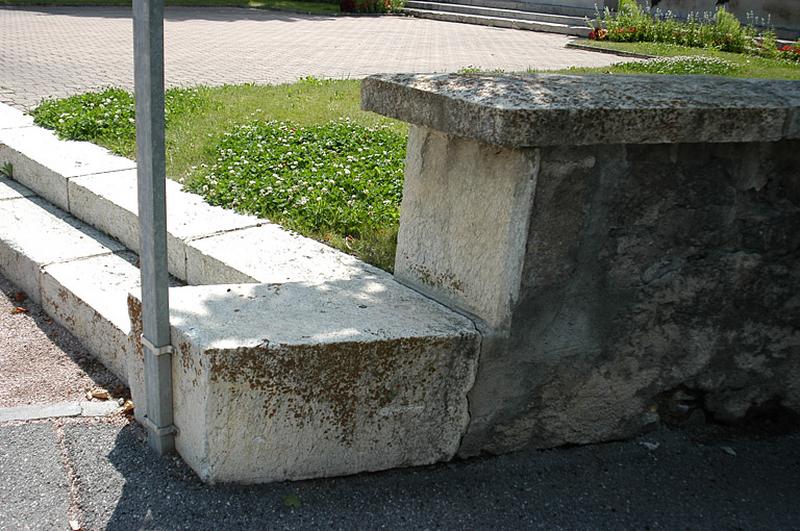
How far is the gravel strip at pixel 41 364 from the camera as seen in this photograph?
11.5 feet

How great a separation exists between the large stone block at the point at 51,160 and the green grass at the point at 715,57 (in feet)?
24.8

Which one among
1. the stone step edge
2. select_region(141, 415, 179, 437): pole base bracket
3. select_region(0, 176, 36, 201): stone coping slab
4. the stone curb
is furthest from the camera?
the stone step edge

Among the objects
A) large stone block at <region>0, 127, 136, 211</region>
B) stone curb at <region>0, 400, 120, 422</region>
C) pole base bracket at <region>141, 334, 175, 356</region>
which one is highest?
pole base bracket at <region>141, 334, 175, 356</region>

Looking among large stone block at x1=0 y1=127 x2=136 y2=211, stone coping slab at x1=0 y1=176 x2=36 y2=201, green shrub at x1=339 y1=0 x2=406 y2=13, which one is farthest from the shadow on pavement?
green shrub at x1=339 y1=0 x2=406 y2=13

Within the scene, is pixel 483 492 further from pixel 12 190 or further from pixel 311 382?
pixel 12 190

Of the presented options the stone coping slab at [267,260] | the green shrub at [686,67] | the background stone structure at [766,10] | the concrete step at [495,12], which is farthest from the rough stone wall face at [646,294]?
the concrete step at [495,12]

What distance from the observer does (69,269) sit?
13.8 ft

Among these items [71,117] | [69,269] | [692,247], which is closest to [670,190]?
[692,247]

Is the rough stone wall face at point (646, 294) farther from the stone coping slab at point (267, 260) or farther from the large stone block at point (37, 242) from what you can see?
the large stone block at point (37, 242)

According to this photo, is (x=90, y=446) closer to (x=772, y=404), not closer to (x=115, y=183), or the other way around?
(x=115, y=183)

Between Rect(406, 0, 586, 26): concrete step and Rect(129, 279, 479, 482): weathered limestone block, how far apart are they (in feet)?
69.2

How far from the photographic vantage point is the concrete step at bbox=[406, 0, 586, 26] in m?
23.0

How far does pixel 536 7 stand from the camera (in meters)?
24.3

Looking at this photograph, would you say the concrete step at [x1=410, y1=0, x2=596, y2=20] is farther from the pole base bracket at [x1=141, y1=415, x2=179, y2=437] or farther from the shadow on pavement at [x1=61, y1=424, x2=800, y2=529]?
the pole base bracket at [x1=141, y1=415, x2=179, y2=437]
